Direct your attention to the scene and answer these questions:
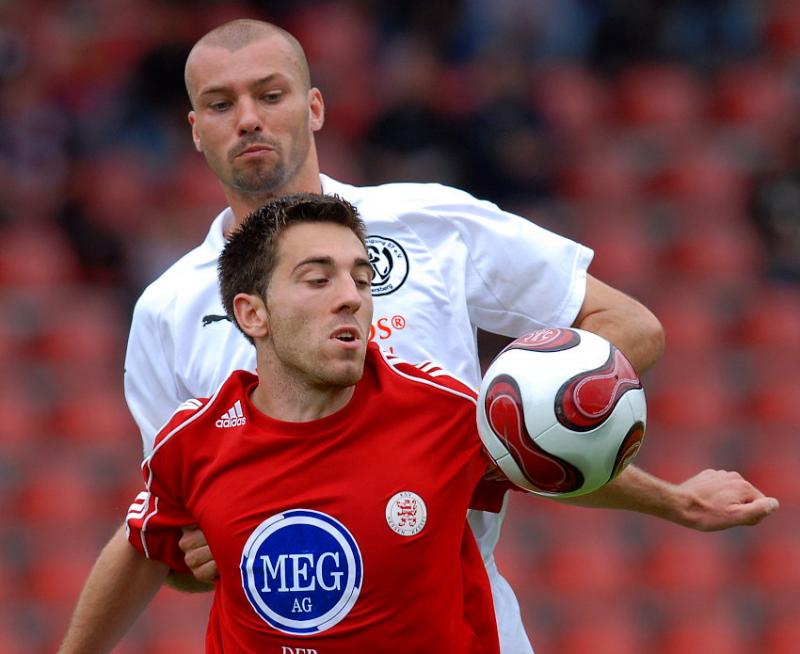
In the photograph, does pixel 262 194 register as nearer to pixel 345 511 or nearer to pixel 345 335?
pixel 345 335

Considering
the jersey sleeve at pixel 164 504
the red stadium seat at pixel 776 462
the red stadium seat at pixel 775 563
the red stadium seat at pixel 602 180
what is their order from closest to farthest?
the jersey sleeve at pixel 164 504, the red stadium seat at pixel 775 563, the red stadium seat at pixel 776 462, the red stadium seat at pixel 602 180

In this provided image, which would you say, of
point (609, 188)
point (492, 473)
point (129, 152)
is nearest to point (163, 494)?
point (492, 473)

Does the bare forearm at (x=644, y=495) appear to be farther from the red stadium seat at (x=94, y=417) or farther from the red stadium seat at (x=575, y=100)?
the red stadium seat at (x=575, y=100)

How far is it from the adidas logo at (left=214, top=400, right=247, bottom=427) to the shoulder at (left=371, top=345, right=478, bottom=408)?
13.3 inches

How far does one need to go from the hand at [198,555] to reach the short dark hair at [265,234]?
49cm

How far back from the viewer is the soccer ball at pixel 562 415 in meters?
3.46

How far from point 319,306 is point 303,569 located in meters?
0.59

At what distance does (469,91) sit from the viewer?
10.6m

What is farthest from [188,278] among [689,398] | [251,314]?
[689,398]

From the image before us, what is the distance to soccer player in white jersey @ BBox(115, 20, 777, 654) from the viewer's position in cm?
417

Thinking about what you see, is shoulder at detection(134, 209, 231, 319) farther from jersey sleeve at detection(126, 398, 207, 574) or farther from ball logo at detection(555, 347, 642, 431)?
ball logo at detection(555, 347, 642, 431)

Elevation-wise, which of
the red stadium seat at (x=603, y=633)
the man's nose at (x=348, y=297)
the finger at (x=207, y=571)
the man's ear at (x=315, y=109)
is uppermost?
the man's ear at (x=315, y=109)

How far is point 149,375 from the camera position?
437 centimetres

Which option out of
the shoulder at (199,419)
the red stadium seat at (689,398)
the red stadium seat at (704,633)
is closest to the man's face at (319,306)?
the shoulder at (199,419)
